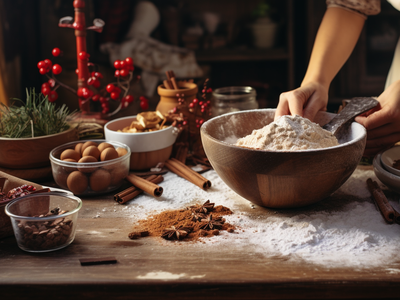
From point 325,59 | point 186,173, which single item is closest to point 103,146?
point 186,173

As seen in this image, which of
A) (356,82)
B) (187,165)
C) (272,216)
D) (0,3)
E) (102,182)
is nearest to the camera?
(272,216)

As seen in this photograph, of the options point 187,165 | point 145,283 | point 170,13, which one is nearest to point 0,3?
point 170,13

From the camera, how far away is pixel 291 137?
0.99m

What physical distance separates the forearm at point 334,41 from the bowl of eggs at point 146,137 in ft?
1.77

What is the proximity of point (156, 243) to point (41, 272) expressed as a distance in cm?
24

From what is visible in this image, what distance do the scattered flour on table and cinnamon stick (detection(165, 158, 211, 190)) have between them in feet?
0.16

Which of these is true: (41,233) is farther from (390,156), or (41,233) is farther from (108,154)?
(390,156)

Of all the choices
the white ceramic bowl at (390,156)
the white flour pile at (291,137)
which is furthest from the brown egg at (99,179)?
the white ceramic bowl at (390,156)

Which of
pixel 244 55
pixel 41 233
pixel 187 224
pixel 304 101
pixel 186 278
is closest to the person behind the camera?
pixel 186 278

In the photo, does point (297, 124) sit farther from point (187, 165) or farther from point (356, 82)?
point (356, 82)

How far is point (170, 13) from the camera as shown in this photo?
124 inches

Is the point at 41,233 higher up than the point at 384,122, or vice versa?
the point at 384,122

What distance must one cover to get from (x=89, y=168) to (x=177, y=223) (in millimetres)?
323

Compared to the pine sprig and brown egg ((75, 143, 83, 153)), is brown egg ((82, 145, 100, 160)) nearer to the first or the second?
brown egg ((75, 143, 83, 153))
